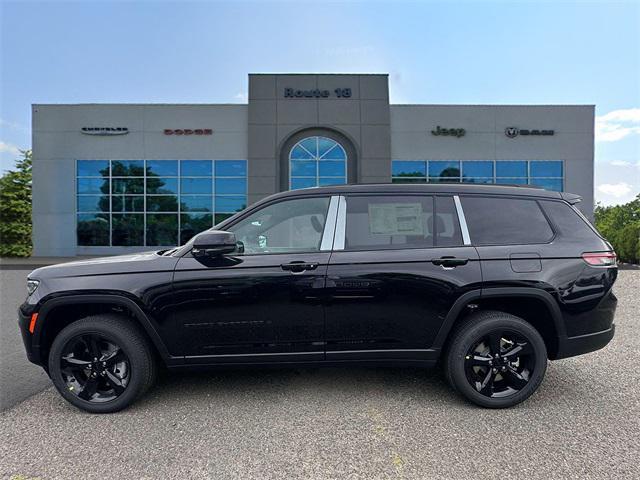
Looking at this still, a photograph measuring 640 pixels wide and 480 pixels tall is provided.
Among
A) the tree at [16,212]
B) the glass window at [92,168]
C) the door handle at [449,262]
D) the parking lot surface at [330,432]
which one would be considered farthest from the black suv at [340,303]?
the tree at [16,212]

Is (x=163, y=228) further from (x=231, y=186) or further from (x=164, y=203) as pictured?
(x=231, y=186)

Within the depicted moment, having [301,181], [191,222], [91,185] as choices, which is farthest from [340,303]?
[91,185]

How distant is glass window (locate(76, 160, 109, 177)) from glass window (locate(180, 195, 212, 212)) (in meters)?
4.23

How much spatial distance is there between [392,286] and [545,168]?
63.7 ft

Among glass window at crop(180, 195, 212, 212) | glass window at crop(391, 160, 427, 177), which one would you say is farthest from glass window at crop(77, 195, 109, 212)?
glass window at crop(391, 160, 427, 177)

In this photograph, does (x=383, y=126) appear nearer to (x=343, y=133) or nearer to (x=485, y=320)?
(x=343, y=133)

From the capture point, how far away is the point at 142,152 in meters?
18.8

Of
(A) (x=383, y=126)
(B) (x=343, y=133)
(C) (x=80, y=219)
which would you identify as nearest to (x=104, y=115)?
(C) (x=80, y=219)

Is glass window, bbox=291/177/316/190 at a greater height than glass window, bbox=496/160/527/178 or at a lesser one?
lesser

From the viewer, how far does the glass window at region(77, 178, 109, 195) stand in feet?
62.1

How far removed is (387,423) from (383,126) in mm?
17239

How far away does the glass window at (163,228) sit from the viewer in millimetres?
18688

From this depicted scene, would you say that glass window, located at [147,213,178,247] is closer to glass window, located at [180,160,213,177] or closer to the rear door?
glass window, located at [180,160,213,177]

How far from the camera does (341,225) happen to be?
320cm
